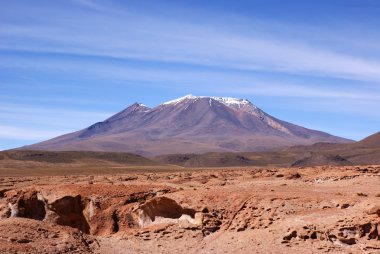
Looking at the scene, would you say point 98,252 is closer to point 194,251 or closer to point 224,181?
point 194,251

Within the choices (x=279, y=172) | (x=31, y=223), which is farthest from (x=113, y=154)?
(x=31, y=223)

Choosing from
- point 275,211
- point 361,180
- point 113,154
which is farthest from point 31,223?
point 113,154

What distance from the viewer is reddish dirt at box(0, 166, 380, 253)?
73.7ft

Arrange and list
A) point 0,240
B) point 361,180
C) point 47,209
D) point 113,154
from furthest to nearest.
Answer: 1. point 113,154
2. point 361,180
3. point 47,209
4. point 0,240

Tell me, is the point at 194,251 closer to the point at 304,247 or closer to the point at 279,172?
the point at 304,247

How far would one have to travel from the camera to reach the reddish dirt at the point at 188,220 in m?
22.5

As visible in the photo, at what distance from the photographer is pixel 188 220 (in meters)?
26.2

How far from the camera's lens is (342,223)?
22641 millimetres

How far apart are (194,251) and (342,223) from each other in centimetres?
558

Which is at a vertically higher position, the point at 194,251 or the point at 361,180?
the point at 361,180

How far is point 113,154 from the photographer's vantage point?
6481 inches

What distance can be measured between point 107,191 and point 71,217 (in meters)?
1.96

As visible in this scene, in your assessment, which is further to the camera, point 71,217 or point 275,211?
point 71,217

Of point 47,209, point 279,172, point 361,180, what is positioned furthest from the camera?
point 279,172
